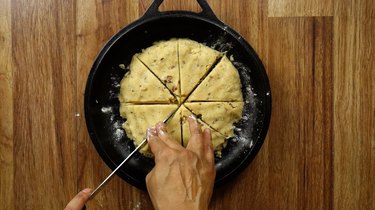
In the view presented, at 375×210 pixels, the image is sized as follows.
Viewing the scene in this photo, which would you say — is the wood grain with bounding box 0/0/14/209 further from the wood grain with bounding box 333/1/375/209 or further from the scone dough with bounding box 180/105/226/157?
the wood grain with bounding box 333/1/375/209

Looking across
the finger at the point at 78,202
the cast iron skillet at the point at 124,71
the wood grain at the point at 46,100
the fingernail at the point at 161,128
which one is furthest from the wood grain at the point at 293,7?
the finger at the point at 78,202

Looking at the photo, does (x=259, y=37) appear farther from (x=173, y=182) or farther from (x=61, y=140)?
(x=61, y=140)

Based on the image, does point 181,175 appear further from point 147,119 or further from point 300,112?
point 300,112

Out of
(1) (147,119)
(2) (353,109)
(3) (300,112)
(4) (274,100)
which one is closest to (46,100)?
(1) (147,119)

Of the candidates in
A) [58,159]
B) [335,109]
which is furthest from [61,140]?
[335,109]

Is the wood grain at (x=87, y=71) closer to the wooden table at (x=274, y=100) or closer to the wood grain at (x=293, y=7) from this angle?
the wooden table at (x=274, y=100)

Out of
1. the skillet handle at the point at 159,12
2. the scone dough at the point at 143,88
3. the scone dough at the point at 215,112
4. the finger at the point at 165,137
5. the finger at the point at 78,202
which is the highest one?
the skillet handle at the point at 159,12

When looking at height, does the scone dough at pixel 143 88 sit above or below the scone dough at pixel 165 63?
below
